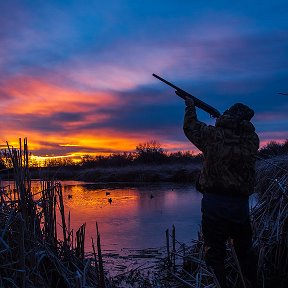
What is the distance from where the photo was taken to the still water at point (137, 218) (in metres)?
8.09

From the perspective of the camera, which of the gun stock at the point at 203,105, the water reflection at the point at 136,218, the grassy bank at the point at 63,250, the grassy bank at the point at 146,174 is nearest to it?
the grassy bank at the point at 63,250

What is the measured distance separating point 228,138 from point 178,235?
190 inches

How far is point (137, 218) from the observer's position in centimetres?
1105

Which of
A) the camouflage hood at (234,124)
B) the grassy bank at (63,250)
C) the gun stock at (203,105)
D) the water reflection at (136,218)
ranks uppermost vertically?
the gun stock at (203,105)

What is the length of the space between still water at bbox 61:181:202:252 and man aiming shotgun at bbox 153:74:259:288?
144 inches

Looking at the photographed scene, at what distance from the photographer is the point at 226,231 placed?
386 cm

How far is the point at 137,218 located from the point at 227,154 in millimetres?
7497

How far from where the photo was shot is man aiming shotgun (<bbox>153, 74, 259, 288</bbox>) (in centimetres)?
380

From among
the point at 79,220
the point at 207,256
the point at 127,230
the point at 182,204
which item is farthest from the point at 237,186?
the point at 182,204

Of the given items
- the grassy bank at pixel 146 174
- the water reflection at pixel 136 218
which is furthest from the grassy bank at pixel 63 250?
the grassy bank at pixel 146 174

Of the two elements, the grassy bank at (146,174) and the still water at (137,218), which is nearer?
the still water at (137,218)

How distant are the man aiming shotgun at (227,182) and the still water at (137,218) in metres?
3.66

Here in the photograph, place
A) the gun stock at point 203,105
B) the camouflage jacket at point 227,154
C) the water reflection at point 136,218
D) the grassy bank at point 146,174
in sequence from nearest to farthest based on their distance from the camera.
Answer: the camouflage jacket at point 227,154 → the gun stock at point 203,105 → the water reflection at point 136,218 → the grassy bank at point 146,174

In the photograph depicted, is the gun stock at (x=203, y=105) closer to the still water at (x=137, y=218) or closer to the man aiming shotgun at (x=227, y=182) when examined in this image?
the man aiming shotgun at (x=227, y=182)
